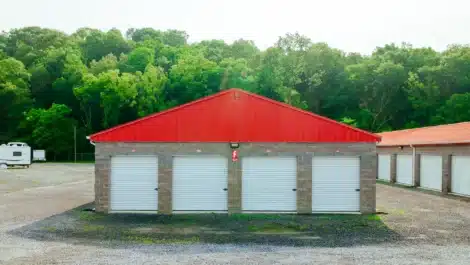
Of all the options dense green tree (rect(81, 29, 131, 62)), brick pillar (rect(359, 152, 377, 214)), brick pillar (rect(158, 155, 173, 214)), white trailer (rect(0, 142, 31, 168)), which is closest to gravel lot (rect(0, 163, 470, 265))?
brick pillar (rect(359, 152, 377, 214))

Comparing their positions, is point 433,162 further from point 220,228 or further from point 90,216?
point 90,216

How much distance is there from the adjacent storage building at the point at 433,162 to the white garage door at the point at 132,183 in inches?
651

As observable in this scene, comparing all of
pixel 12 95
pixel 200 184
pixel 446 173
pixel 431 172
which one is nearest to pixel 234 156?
pixel 200 184

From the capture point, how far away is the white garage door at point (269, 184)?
819 inches

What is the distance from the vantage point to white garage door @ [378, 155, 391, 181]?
40062 mm

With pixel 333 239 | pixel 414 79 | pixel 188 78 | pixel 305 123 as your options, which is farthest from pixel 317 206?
A: pixel 188 78

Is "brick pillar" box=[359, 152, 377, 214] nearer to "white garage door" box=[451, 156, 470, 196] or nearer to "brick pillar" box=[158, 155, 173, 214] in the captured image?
"brick pillar" box=[158, 155, 173, 214]

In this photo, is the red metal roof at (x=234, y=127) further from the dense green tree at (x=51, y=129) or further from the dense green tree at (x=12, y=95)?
the dense green tree at (x=12, y=95)

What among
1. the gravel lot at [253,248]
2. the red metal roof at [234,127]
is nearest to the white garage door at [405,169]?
the gravel lot at [253,248]

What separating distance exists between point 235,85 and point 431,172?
52687mm

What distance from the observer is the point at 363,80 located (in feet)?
264

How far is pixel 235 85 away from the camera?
82.0 m

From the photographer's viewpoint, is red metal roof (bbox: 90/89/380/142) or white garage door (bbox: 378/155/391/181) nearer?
red metal roof (bbox: 90/89/380/142)

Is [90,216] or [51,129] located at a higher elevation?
[51,129]
